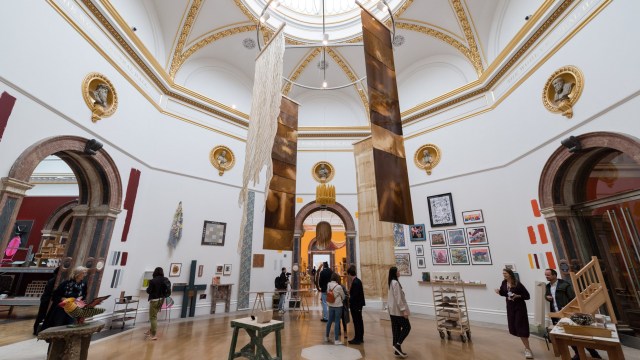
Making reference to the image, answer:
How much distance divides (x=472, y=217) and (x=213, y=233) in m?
8.23

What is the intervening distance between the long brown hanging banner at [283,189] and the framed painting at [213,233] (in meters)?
4.54

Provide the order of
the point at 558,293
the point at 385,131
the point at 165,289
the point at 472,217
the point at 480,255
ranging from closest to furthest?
the point at 385,131, the point at 558,293, the point at 165,289, the point at 480,255, the point at 472,217

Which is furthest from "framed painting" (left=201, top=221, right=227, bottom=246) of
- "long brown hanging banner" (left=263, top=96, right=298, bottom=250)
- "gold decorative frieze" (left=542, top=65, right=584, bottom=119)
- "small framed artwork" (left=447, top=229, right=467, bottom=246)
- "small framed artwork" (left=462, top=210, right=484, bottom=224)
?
"gold decorative frieze" (left=542, top=65, right=584, bottom=119)

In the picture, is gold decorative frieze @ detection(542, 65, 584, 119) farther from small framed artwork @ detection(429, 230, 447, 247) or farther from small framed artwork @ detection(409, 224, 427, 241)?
small framed artwork @ detection(409, 224, 427, 241)

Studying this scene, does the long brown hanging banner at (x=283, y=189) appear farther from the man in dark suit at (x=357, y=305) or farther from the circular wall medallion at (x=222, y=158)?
the circular wall medallion at (x=222, y=158)

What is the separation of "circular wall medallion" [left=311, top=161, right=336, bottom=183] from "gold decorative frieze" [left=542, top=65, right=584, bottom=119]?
6972mm

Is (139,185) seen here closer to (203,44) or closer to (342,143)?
(203,44)

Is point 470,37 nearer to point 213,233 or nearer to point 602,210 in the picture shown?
point 602,210

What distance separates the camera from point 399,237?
9.41 metres

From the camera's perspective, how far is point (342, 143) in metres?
11.4

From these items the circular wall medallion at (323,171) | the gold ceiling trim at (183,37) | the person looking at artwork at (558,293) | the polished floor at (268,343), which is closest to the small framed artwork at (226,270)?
the polished floor at (268,343)

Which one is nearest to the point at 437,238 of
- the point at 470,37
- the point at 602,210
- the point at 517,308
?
the point at 602,210

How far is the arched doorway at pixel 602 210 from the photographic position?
4.79 meters

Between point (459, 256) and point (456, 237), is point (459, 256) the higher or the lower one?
the lower one
